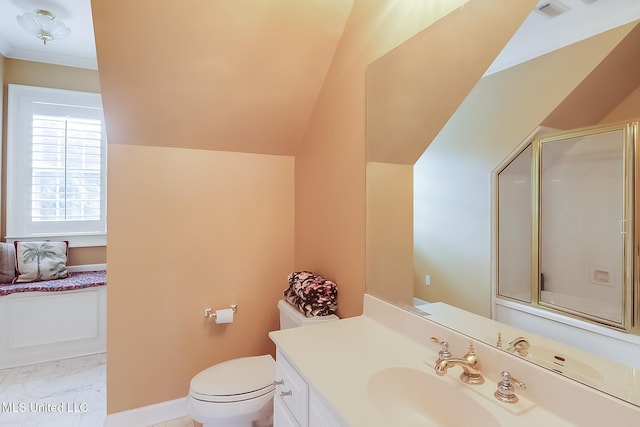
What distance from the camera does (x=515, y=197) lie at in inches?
39.3

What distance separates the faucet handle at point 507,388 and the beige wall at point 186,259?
63.1 inches

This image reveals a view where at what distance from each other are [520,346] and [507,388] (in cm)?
13

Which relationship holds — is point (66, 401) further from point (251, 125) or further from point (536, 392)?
point (536, 392)

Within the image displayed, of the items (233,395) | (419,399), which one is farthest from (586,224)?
(233,395)

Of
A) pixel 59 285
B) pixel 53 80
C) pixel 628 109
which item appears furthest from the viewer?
pixel 53 80

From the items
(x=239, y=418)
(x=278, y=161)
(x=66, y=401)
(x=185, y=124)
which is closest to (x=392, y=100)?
(x=278, y=161)

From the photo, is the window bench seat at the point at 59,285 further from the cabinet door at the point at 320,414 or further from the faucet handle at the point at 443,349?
the faucet handle at the point at 443,349

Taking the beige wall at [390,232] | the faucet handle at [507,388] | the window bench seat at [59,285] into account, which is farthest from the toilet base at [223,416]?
the window bench seat at [59,285]

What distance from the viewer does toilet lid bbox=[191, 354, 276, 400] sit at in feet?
4.95

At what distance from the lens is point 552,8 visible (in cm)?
89

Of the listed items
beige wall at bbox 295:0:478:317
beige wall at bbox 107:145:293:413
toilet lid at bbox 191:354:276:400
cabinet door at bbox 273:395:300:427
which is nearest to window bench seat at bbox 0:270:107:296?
beige wall at bbox 107:145:293:413

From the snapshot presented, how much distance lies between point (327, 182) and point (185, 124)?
88 centimetres

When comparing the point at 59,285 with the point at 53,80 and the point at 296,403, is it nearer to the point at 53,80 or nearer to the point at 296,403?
the point at 53,80

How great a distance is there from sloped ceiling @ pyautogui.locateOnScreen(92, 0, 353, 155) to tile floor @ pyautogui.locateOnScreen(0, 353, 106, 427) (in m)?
1.73
